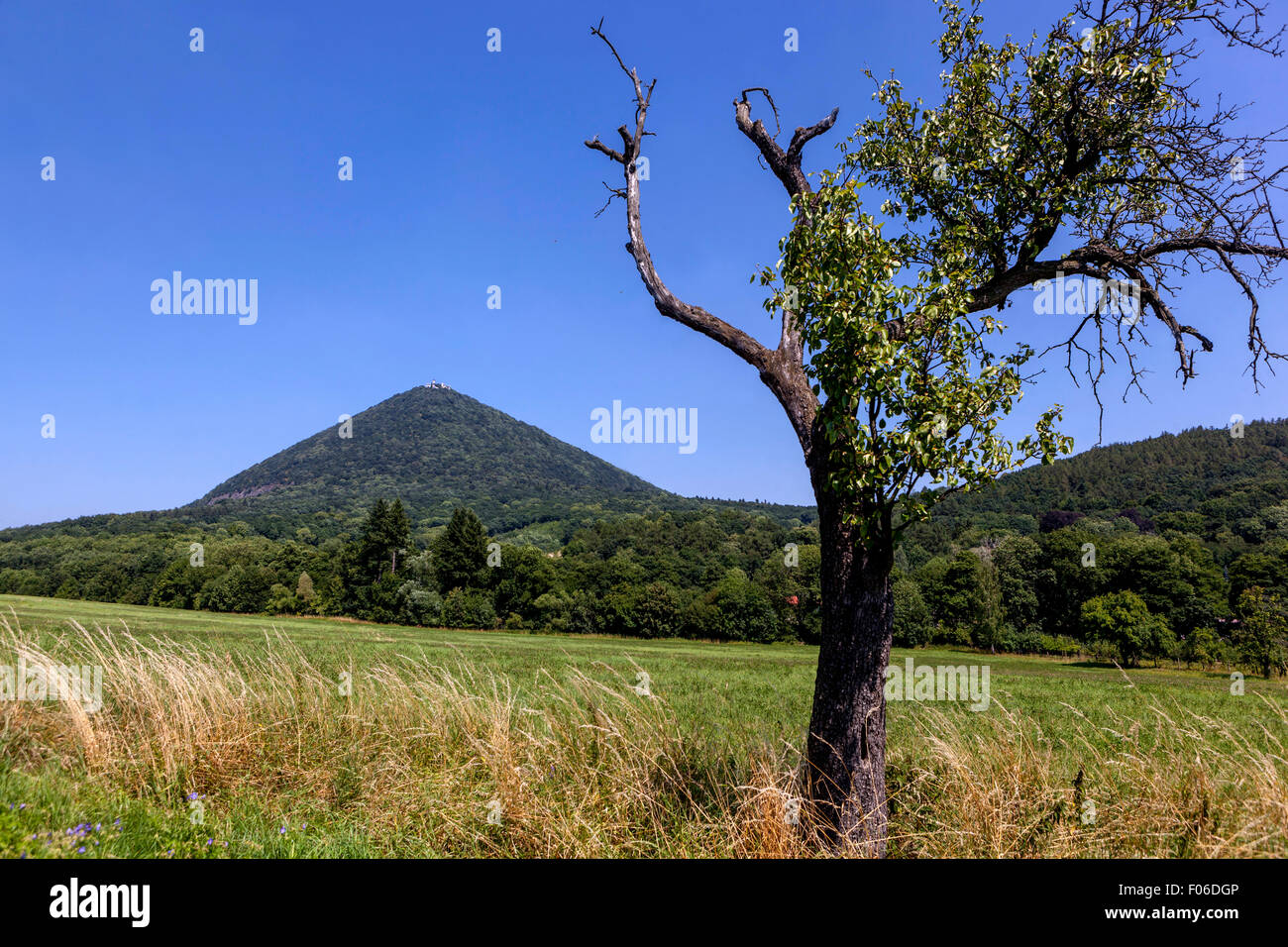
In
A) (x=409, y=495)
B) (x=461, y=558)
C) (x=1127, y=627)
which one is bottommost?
(x=1127, y=627)

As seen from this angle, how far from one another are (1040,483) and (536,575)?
80.4m

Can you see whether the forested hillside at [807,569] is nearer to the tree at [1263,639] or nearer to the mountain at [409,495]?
the tree at [1263,639]

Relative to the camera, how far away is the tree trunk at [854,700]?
570 centimetres

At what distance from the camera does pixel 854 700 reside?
5.80 metres

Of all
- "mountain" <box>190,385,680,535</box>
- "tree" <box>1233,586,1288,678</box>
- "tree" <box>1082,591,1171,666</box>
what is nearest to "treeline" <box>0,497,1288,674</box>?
"tree" <box>1082,591,1171,666</box>

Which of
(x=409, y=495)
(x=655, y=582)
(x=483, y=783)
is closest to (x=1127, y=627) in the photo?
(x=655, y=582)

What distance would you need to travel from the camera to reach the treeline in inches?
2547

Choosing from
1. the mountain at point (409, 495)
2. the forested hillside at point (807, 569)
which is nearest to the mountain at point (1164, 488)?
the forested hillside at point (807, 569)

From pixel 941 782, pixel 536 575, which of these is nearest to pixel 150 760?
pixel 941 782

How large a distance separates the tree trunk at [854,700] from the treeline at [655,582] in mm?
63130

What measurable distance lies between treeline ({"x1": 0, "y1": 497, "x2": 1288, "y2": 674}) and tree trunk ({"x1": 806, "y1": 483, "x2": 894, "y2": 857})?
63.1 metres

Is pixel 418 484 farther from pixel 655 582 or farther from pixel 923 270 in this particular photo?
pixel 923 270

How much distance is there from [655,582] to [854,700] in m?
73.4

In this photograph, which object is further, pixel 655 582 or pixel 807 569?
pixel 807 569
